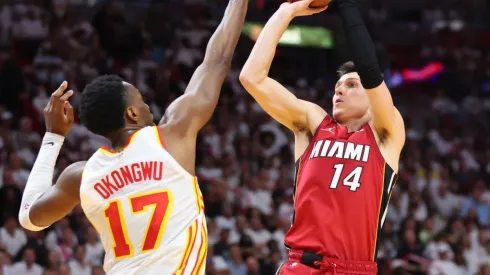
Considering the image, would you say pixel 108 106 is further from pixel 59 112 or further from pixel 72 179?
pixel 59 112

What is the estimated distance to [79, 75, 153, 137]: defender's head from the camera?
173 inches

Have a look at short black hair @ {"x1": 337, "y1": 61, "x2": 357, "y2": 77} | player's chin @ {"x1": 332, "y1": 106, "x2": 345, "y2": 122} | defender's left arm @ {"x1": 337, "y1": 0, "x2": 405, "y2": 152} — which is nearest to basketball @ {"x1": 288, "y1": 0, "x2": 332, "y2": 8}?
defender's left arm @ {"x1": 337, "y1": 0, "x2": 405, "y2": 152}

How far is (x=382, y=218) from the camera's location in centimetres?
541

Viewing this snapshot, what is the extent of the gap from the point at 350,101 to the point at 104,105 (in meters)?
1.82

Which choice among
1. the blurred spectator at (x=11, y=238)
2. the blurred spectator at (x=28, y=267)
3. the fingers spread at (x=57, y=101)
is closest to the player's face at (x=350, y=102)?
the fingers spread at (x=57, y=101)

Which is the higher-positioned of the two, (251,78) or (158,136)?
(251,78)

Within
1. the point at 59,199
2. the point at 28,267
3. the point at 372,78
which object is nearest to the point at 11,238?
the point at 28,267

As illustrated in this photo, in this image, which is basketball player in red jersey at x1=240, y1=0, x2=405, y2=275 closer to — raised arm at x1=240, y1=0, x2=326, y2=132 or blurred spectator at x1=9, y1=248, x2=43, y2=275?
raised arm at x1=240, y1=0, x2=326, y2=132

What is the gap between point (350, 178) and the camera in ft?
17.5

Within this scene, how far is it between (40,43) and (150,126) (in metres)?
12.6

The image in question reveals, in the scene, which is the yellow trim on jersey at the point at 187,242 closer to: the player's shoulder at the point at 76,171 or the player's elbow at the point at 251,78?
the player's shoulder at the point at 76,171

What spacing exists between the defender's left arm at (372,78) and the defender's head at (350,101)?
0.47 ft

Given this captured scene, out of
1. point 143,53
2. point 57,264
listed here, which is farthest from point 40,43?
point 57,264

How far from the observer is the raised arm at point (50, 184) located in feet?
14.7
